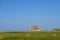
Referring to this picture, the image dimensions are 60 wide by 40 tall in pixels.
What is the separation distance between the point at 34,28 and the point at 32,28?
1572 millimetres

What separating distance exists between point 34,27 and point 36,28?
1.77m

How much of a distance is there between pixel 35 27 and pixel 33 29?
2.29 metres

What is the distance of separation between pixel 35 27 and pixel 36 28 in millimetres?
1179

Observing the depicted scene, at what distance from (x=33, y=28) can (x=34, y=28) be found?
0.75 meters

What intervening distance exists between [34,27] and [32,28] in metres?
1.89

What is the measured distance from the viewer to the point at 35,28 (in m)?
126

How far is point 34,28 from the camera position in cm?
12612

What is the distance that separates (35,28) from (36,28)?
1.18 metres

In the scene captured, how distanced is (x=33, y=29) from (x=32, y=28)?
1.06 m

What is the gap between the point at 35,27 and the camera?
127 m

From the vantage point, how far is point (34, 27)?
127 m

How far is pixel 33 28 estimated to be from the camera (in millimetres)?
126125

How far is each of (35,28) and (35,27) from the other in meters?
0.85

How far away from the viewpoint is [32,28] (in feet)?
412
